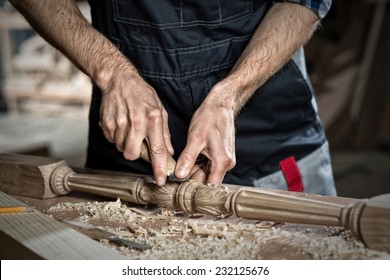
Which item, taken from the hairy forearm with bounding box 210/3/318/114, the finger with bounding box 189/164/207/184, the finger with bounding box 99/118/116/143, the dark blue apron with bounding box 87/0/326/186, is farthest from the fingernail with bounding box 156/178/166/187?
the dark blue apron with bounding box 87/0/326/186

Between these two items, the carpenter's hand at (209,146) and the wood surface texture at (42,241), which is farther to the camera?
the carpenter's hand at (209,146)

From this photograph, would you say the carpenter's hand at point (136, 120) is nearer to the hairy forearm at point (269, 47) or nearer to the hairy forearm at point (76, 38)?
the hairy forearm at point (76, 38)

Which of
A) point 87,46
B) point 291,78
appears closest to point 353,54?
point 291,78

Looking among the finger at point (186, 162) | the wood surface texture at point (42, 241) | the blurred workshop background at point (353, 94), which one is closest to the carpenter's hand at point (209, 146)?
the finger at point (186, 162)

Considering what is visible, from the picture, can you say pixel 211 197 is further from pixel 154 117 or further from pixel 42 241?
pixel 42 241

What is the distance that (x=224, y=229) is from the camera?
55.2 inches

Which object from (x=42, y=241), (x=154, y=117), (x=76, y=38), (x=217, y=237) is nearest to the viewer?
(x=42, y=241)

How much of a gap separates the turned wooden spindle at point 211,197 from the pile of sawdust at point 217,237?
4 cm

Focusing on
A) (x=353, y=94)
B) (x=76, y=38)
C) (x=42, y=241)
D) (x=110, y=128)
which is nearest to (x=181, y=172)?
(x=110, y=128)

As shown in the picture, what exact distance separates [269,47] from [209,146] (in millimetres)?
530

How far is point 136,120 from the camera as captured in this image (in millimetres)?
1582

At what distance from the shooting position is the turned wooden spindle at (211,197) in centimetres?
122

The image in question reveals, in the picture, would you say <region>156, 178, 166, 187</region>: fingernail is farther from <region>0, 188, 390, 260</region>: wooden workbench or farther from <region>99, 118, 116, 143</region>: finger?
<region>99, 118, 116, 143</region>: finger

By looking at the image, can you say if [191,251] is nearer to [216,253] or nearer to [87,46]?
[216,253]
